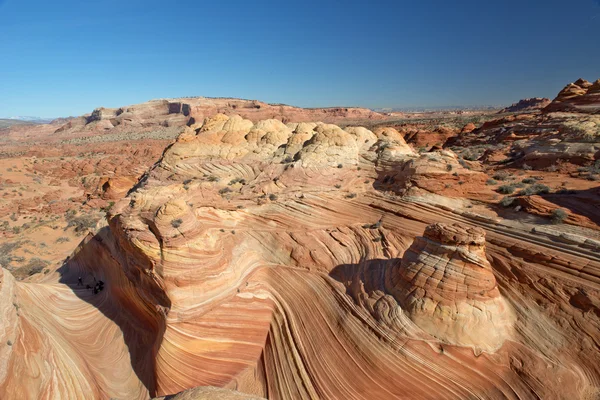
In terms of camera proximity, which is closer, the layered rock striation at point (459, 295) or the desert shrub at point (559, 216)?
the layered rock striation at point (459, 295)

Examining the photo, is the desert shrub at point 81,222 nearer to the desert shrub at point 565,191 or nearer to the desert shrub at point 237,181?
the desert shrub at point 237,181

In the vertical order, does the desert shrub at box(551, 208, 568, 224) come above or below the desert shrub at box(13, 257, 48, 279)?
above

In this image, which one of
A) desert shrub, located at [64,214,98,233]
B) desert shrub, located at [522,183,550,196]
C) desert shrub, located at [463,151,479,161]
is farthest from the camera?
desert shrub, located at [64,214,98,233]

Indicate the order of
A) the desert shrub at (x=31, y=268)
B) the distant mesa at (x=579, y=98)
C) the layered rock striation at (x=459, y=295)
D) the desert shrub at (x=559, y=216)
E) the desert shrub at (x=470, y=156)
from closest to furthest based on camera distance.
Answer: the layered rock striation at (x=459, y=295)
the desert shrub at (x=559, y=216)
the desert shrub at (x=31, y=268)
the desert shrub at (x=470, y=156)
the distant mesa at (x=579, y=98)

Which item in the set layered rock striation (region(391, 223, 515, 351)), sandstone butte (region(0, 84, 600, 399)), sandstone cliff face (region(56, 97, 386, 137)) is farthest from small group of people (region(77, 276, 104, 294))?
sandstone cliff face (region(56, 97, 386, 137))

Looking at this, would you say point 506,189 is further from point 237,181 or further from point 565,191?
point 237,181

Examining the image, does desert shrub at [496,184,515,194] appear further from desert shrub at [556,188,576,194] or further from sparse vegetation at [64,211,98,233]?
sparse vegetation at [64,211,98,233]

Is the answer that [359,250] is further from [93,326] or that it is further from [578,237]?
[93,326]

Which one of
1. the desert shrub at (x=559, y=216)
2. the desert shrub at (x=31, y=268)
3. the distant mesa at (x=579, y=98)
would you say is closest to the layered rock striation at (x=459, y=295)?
the desert shrub at (x=559, y=216)
